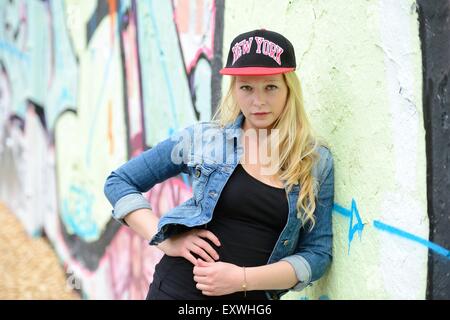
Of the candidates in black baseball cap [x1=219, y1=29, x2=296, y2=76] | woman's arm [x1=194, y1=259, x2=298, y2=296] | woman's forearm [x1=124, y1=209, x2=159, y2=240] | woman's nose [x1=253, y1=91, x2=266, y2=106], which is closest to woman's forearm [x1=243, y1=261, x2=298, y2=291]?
woman's arm [x1=194, y1=259, x2=298, y2=296]

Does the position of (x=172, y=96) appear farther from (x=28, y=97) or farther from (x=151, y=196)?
(x=28, y=97)

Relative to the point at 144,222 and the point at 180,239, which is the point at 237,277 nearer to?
the point at 180,239

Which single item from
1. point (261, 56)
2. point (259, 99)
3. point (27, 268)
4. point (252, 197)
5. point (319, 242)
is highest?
point (261, 56)

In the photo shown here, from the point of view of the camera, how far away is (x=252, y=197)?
7.08 ft

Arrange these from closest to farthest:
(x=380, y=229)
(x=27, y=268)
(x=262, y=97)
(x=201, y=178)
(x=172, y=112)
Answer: (x=380, y=229) → (x=262, y=97) → (x=201, y=178) → (x=172, y=112) → (x=27, y=268)

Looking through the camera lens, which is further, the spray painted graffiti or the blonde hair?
the blonde hair

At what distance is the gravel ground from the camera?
5336mm

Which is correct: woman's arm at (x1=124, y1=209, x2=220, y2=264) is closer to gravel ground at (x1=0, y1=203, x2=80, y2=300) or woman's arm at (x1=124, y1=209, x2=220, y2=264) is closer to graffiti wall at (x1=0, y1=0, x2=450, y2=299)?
graffiti wall at (x1=0, y1=0, x2=450, y2=299)

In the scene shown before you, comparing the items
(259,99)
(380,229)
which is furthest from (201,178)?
(380,229)

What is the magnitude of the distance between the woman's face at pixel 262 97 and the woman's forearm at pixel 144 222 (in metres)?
0.52

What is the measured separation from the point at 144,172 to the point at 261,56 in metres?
0.63

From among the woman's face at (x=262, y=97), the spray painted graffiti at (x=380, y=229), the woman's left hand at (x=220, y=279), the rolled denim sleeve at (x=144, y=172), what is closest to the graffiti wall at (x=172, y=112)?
the spray painted graffiti at (x=380, y=229)

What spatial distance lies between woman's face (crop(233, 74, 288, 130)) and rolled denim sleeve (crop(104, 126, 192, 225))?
28cm

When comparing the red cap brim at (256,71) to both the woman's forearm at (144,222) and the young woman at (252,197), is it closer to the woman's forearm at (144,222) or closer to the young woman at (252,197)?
the young woman at (252,197)
